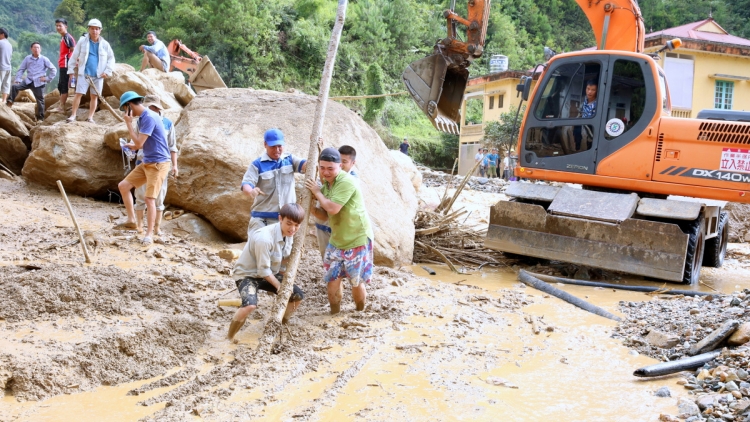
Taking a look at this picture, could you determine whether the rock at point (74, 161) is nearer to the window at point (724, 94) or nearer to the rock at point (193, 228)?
the rock at point (193, 228)

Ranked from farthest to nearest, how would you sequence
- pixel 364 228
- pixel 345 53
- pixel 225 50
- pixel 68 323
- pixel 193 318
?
1. pixel 345 53
2. pixel 225 50
3. pixel 364 228
4. pixel 193 318
5. pixel 68 323

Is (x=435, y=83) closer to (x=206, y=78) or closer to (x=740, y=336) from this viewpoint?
(x=740, y=336)

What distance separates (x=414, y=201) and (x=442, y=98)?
1.42 m

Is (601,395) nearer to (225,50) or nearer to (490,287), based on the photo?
(490,287)

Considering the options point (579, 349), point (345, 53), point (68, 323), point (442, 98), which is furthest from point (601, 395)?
point (345, 53)

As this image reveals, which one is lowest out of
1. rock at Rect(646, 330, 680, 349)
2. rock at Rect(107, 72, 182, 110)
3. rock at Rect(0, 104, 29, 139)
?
rock at Rect(646, 330, 680, 349)

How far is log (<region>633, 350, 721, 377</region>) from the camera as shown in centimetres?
435

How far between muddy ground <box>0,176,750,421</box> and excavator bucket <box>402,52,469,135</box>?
2687mm

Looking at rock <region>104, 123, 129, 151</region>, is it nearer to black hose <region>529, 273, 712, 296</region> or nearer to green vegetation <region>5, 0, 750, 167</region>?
black hose <region>529, 273, 712, 296</region>

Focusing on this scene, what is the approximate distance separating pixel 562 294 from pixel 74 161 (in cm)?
660

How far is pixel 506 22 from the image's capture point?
42.0 meters

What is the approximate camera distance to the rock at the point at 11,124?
10.7 meters

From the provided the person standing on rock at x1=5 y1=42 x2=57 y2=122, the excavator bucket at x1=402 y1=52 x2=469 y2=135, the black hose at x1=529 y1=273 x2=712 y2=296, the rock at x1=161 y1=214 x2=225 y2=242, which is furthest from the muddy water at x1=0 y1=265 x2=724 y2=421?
the person standing on rock at x1=5 y1=42 x2=57 y2=122

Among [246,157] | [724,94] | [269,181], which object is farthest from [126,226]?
[724,94]
